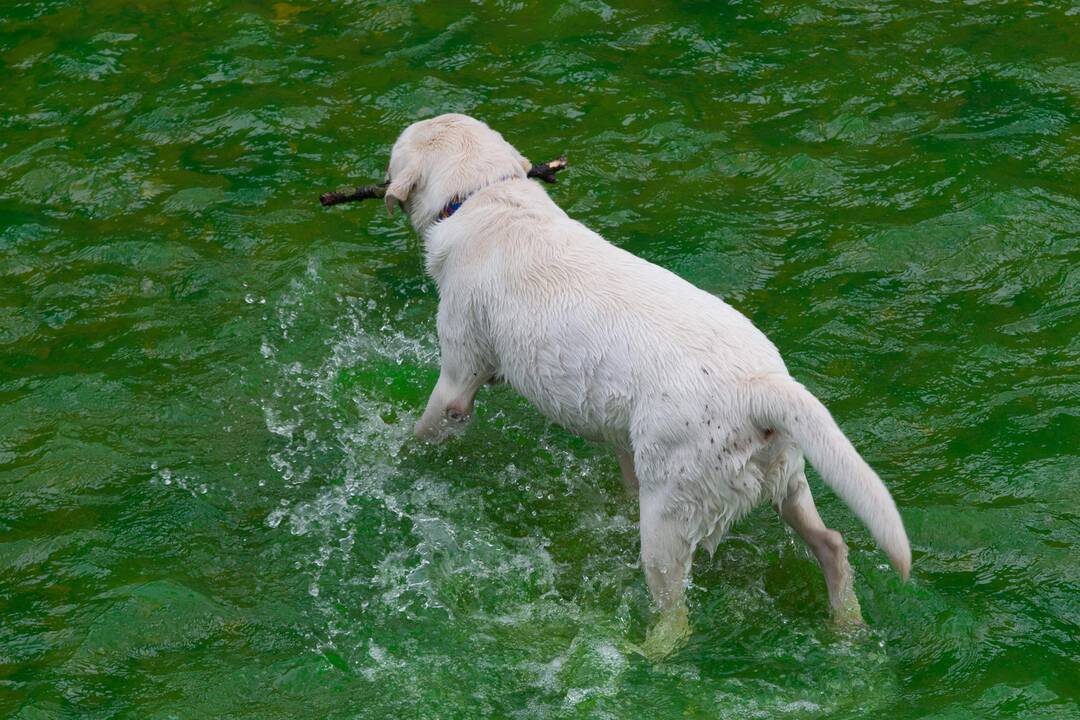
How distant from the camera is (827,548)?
5.02m

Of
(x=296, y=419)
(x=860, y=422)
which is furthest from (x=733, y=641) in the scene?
(x=296, y=419)

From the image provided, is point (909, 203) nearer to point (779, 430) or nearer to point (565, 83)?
point (565, 83)

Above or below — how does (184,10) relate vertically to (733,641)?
above

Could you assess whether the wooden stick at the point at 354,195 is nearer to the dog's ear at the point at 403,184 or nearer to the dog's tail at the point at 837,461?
the dog's ear at the point at 403,184

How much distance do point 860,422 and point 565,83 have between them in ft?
12.6

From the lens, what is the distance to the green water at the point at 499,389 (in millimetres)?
5004

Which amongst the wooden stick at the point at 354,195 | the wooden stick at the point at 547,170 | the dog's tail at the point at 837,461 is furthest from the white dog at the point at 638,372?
the wooden stick at the point at 354,195

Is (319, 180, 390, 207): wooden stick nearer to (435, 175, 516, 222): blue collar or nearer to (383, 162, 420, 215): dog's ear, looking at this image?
(383, 162, 420, 215): dog's ear

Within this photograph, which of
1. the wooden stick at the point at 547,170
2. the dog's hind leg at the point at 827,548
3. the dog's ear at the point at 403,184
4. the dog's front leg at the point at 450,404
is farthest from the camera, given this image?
the wooden stick at the point at 547,170

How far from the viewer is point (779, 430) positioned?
4535 mm

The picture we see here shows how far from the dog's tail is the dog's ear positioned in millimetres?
2391

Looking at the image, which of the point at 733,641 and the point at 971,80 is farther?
the point at 971,80

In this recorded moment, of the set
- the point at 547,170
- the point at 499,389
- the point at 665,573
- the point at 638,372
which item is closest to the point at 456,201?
the point at 547,170

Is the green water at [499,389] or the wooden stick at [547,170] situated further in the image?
the wooden stick at [547,170]
